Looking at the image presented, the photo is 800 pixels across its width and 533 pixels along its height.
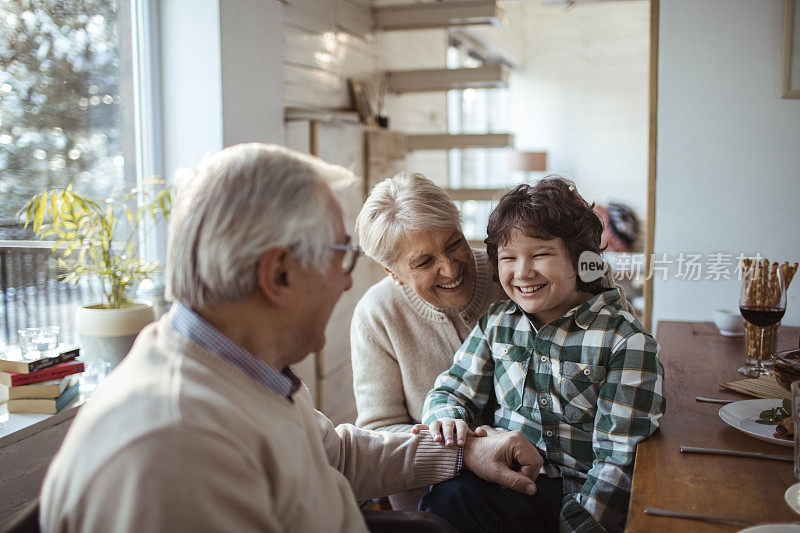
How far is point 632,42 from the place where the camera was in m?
7.87

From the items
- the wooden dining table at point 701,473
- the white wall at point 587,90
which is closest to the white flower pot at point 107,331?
the wooden dining table at point 701,473

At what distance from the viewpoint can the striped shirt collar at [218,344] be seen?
93cm

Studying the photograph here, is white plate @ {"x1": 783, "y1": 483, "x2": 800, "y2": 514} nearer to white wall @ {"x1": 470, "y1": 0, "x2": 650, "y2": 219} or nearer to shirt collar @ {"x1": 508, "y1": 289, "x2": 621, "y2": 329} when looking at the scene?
shirt collar @ {"x1": 508, "y1": 289, "x2": 621, "y2": 329}

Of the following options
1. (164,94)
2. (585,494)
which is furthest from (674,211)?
(164,94)

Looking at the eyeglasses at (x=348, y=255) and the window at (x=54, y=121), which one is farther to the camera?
the window at (x=54, y=121)

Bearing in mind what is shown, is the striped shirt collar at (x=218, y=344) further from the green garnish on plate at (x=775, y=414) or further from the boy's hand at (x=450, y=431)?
the green garnish on plate at (x=775, y=414)

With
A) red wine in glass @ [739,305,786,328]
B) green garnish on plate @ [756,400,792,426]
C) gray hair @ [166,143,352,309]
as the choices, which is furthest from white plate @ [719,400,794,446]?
gray hair @ [166,143,352,309]

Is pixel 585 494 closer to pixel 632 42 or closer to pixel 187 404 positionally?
pixel 187 404

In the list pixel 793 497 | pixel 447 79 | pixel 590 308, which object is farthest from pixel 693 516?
pixel 447 79

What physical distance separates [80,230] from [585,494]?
164cm

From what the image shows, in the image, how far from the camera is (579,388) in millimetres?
1484

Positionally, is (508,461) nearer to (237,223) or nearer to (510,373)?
(510,373)

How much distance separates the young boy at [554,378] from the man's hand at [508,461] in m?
0.05

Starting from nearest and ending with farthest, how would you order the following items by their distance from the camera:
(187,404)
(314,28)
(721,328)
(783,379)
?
(187,404) → (783,379) → (721,328) → (314,28)
